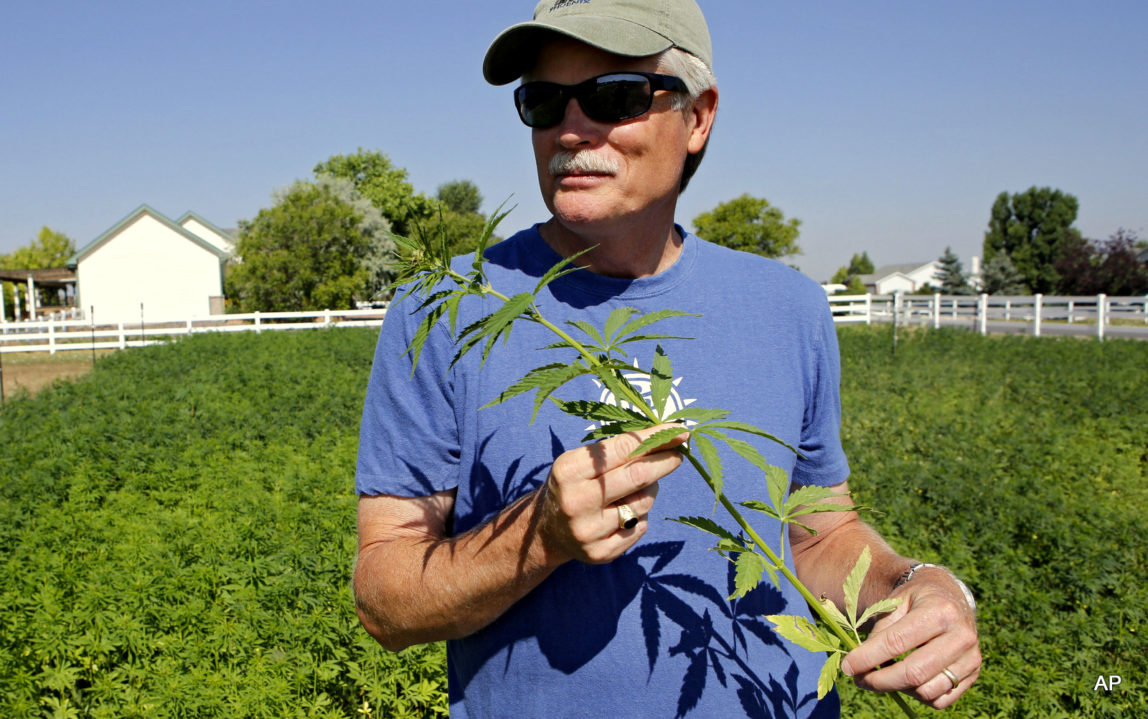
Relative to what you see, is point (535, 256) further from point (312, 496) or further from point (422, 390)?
point (312, 496)

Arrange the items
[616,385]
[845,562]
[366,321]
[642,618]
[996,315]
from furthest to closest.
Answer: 1. [996,315]
2. [366,321]
3. [845,562]
4. [642,618]
5. [616,385]

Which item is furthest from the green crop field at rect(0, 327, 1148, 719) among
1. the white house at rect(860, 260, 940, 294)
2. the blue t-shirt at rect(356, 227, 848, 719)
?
the white house at rect(860, 260, 940, 294)

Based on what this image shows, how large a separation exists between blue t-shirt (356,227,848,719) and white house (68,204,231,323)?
40987 mm

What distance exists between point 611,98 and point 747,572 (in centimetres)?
103

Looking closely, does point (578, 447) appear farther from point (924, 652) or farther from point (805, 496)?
point (924, 652)

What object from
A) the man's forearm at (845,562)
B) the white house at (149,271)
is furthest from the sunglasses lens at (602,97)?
the white house at (149,271)

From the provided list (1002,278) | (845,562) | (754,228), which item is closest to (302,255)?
(754,228)

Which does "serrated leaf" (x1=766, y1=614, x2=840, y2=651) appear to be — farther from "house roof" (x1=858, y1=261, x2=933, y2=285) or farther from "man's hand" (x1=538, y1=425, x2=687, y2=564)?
"house roof" (x1=858, y1=261, x2=933, y2=285)

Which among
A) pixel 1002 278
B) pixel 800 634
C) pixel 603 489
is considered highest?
pixel 1002 278

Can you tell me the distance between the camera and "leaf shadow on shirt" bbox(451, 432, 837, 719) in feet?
5.26

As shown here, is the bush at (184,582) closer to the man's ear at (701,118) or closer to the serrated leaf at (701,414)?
the man's ear at (701,118)

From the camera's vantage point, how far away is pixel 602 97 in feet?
5.57

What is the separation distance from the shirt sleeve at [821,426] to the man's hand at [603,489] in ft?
2.68

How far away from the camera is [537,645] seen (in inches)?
63.6
